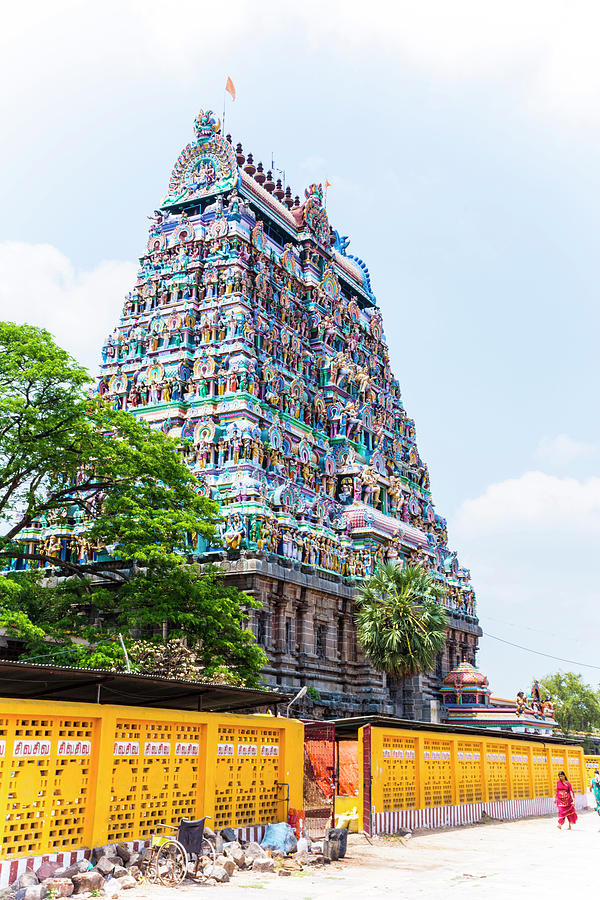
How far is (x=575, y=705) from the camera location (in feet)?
305

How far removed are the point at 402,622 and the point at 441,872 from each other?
2421 centimetres

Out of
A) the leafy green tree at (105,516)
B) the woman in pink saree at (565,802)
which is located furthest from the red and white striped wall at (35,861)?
the woman in pink saree at (565,802)

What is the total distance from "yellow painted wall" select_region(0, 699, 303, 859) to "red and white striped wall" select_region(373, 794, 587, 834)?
3327 millimetres

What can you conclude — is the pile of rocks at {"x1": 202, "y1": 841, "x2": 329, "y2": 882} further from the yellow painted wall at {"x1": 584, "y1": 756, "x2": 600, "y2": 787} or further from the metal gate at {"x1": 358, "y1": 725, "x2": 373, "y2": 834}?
the yellow painted wall at {"x1": 584, "y1": 756, "x2": 600, "y2": 787}

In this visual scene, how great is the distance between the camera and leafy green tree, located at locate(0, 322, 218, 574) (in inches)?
1297

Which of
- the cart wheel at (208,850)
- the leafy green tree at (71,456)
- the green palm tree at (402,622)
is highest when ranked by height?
the leafy green tree at (71,456)

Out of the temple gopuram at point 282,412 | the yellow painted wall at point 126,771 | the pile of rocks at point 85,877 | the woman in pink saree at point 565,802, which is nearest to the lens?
the pile of rocks at point 85,877

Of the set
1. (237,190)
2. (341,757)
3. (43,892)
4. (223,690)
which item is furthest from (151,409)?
(43,892)

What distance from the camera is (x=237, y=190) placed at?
58906 millimetres

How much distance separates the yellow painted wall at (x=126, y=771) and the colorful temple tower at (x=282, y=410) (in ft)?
74.3

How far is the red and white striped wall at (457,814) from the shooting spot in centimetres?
2456

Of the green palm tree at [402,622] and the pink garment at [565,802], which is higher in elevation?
the green palm tree at [402,622]

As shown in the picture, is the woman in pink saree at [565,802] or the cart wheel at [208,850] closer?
the cart wheel at [208,850]

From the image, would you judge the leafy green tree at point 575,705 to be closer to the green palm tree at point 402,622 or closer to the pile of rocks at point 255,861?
the green palm tree at point 402,622
